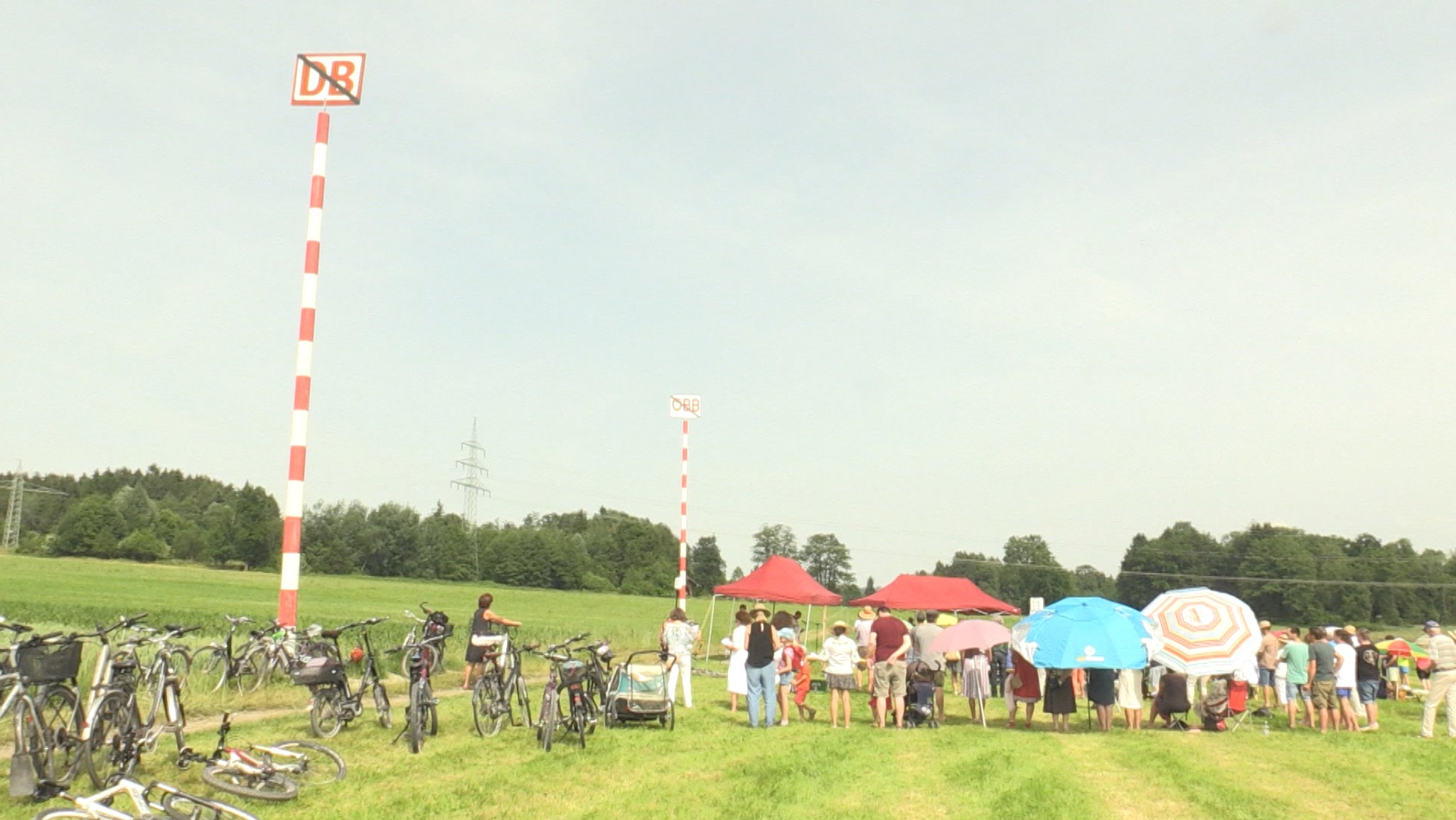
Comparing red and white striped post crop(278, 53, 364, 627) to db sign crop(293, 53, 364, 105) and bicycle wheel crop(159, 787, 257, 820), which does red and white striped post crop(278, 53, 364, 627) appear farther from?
bicycle wheel crop(159, 787, 257, 820)

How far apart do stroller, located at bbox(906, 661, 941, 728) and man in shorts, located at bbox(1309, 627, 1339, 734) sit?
6.19m

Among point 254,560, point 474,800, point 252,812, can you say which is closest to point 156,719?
point 252,812

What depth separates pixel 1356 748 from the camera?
14977 mm

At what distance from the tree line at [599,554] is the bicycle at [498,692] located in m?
85.7

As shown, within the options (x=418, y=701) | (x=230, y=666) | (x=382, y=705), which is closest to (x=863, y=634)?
(x=382, y=705)

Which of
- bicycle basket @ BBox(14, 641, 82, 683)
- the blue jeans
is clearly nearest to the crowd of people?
the blue jeans

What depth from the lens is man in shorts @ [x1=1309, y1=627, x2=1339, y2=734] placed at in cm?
1770

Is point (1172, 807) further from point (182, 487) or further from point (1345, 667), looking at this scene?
point (182, 487)

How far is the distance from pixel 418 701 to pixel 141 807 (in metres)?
5.22

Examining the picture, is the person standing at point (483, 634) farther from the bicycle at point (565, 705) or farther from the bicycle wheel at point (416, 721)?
the bicycle wheel at point (416, 721)

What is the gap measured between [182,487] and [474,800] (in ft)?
507

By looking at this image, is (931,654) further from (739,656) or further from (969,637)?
(739,656)

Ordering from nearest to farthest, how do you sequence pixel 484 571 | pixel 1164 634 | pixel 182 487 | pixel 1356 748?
pixel 1356 748 < pixel 1164 634 < pixel 484 571 < pixel 182 487

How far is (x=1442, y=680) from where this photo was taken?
1656cm
